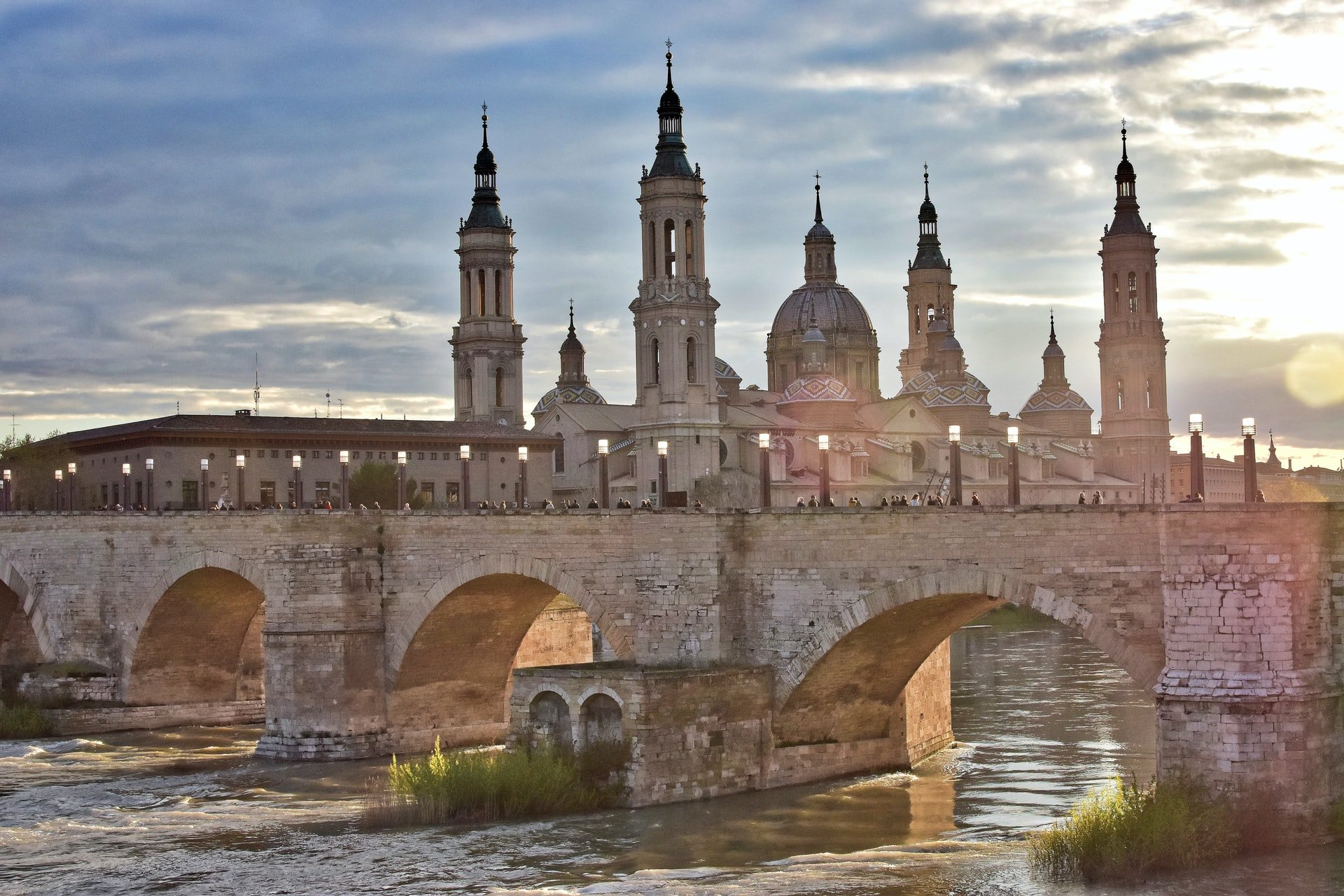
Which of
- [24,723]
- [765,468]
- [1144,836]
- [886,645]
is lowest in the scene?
[1144,836]

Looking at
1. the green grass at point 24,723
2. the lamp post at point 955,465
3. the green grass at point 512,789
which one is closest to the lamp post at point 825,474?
the lamp post at point 955,465

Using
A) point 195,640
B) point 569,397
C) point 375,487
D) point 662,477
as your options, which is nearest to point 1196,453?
point 662,477

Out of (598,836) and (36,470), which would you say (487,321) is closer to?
(36,470)

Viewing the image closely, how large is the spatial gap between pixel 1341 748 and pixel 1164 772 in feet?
7.99

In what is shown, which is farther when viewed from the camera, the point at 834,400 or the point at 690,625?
the point at 834,400

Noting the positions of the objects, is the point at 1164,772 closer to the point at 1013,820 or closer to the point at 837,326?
the point at 1013,820

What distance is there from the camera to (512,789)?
28109 mm

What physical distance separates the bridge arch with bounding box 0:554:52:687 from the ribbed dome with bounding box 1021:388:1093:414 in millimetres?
81474

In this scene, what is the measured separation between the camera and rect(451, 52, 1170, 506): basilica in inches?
3273

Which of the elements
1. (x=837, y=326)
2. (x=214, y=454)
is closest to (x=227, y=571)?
(x=214, y=454)

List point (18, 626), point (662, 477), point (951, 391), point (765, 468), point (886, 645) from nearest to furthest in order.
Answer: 1. point (886, 645)
2. point (765, 468)
3. point (662, 477)
4. point (18, 626)
5. point (951, 391)

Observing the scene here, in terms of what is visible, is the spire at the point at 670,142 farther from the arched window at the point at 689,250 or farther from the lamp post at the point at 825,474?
the lamp post at the point at 825,474

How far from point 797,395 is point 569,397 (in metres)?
13.6

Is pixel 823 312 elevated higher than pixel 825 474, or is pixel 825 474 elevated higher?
pixel 823 312
